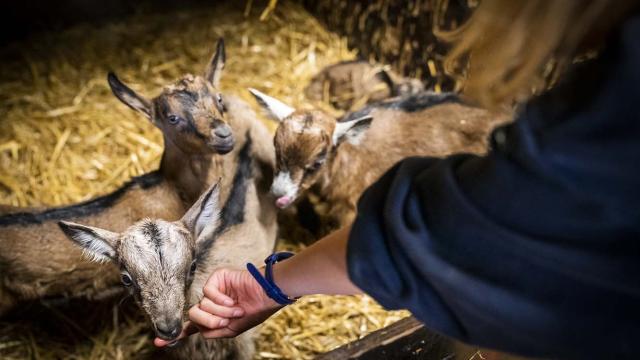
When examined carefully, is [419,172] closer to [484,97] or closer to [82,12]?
[484,97]

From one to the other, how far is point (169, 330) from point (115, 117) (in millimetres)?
2597

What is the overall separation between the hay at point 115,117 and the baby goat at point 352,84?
0.19 m

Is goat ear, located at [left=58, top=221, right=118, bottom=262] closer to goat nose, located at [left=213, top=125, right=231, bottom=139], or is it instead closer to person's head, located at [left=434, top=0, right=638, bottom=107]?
goat nose, located at [left=213, top=125, right=231, bottom=139]

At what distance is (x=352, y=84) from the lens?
15.4 feet

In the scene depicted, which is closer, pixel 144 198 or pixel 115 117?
pixel 144 198

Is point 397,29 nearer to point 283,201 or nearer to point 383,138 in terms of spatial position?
point 383,138

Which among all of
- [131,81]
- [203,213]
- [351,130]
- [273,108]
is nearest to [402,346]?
[203,213]

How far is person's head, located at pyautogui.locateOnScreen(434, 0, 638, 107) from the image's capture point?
1.17 metres

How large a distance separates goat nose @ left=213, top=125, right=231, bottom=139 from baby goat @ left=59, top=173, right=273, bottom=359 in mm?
578

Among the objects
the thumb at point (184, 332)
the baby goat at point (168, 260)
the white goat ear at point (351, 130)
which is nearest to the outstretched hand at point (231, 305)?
the thumb at point (184, 332)

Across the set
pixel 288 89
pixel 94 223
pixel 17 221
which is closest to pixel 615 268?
pixel 94 223

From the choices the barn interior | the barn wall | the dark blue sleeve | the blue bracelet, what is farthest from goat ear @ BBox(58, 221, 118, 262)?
the barn wall

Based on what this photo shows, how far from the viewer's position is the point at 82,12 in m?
5.15

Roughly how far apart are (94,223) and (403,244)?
2.30 metres
